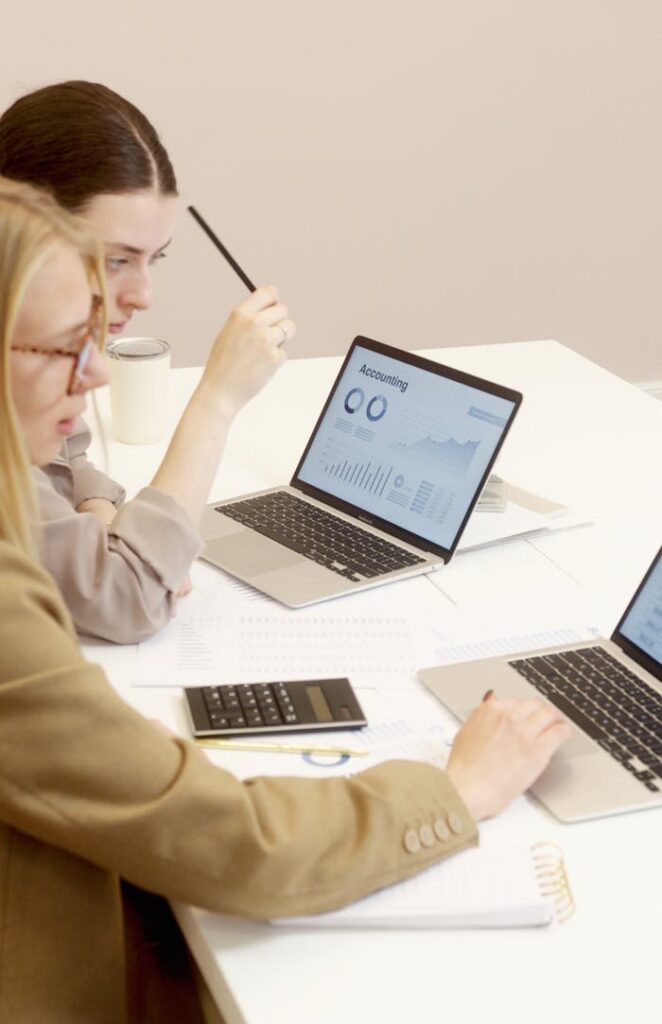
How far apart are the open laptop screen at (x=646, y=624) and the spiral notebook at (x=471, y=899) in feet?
1.04

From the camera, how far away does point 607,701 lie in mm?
1205

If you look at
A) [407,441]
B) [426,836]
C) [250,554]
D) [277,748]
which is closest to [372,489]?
[407,441]

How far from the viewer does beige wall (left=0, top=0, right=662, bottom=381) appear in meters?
3.03

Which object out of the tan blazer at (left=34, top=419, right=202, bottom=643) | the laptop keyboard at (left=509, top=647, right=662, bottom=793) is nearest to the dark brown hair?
the tan blazer at (left=34, top=419, right=202, bottom=643)

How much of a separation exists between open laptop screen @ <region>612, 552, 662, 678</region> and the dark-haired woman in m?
0.45

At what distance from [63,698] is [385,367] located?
88 centimetres

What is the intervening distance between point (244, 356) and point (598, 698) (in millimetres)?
576

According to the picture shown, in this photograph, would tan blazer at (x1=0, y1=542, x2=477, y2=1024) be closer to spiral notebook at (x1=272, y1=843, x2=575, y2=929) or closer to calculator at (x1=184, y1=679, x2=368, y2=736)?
spiral notebook at (x1=272, y1=843, x2=575, y2=929)

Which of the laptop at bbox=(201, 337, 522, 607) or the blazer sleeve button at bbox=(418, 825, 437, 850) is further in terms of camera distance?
the laptop at bbox=(201, 337, 522, 607)

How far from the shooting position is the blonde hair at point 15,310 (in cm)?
94

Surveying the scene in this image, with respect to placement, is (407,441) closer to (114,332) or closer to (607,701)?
(114,332)

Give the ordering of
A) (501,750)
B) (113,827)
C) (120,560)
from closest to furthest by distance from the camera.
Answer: (113,827), (501,750), (120,560)

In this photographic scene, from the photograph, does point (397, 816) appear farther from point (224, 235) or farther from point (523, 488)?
point (224, 235)

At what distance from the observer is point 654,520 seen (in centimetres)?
170
